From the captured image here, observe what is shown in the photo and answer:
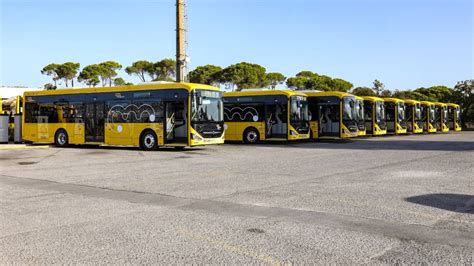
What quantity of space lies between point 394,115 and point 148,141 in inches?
903

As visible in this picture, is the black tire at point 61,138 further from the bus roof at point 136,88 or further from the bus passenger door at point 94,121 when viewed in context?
the bus roof at point 136,88

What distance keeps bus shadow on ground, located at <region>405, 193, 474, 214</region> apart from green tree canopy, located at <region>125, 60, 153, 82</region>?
59712 mm

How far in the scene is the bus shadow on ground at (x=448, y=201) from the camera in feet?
23.7

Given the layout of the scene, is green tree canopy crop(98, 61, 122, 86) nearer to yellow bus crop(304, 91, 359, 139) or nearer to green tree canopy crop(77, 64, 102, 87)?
green tree canopy crop(77, 64, 102, 87)

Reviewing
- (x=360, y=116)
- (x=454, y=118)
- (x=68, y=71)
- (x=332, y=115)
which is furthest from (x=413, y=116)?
(x=68, y=71)

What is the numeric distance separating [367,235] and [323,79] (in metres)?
71.4

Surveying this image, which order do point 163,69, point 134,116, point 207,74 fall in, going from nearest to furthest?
point 134,116 < point 163,69 < point 207,74

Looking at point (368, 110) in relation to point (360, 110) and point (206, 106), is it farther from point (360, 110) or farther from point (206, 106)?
point (206, 106)

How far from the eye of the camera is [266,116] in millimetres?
26891

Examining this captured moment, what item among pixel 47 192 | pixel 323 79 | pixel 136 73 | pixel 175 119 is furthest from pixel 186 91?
pixel 323 79

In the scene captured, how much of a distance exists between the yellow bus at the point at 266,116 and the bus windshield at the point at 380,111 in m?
8.41

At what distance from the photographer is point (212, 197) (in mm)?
8398

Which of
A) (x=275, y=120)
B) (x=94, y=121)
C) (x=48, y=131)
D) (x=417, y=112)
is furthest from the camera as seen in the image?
(x=417, y=112)

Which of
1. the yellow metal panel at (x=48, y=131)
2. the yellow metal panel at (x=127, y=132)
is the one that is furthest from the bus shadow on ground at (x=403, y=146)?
the yellow metal panel at (x=48, y=131)
